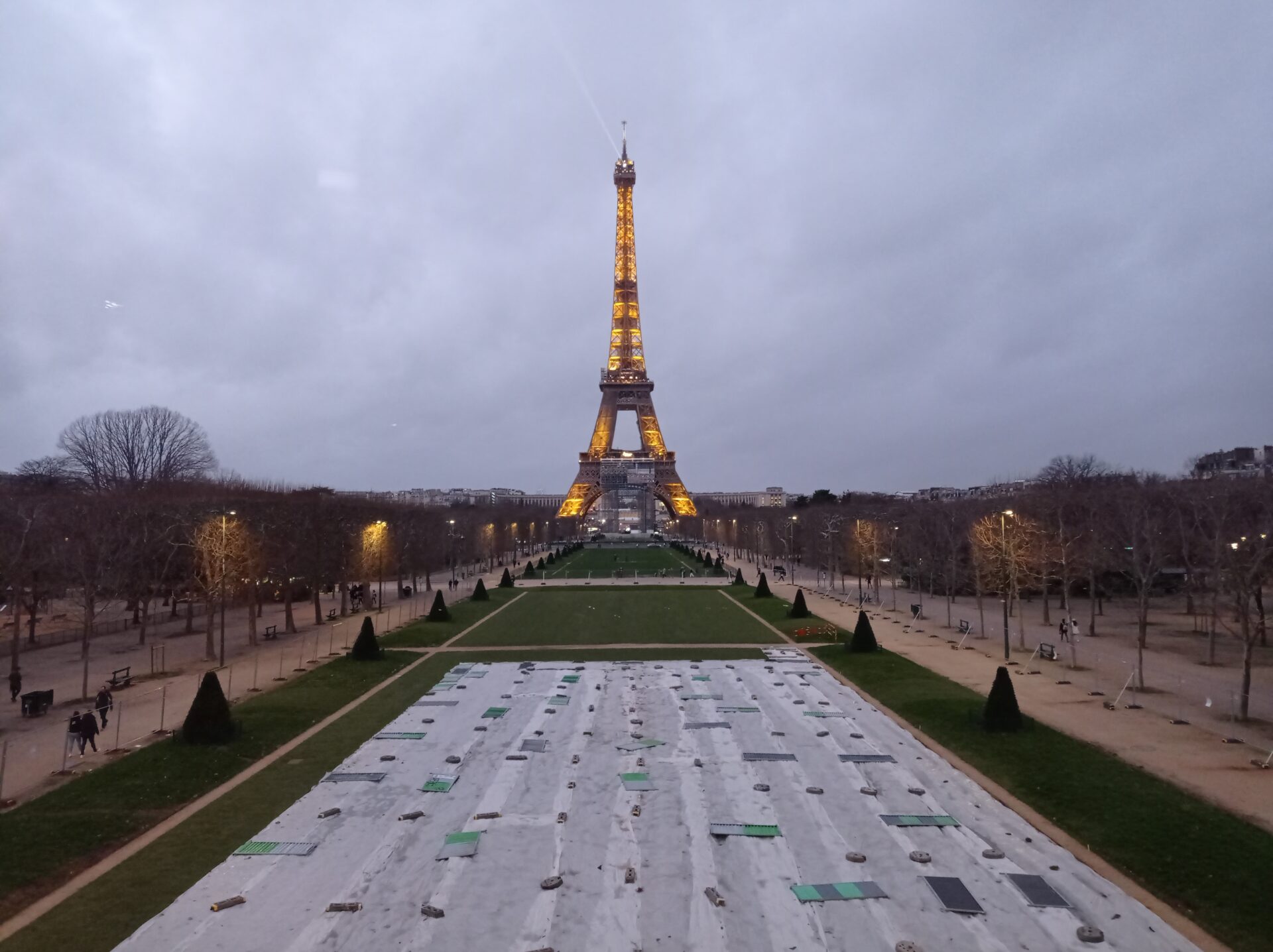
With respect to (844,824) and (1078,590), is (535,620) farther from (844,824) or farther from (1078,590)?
(1078,590)

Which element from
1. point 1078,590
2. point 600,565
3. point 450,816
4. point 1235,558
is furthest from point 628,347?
point 450,816

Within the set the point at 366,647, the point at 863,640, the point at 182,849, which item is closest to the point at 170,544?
the point at 366,647

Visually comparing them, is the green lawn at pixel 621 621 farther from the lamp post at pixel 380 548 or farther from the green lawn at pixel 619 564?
the green lawn at pixel 619 564

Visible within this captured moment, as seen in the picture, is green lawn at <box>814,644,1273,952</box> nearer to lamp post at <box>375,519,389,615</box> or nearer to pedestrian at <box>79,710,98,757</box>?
pedestrian at <box>79,710,98,757</box>

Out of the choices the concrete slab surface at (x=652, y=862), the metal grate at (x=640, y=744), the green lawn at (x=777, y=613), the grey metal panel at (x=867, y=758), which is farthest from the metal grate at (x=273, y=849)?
the green lawn at (x=777, y=613)

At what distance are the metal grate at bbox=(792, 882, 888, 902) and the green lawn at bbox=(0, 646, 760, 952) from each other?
9032mm

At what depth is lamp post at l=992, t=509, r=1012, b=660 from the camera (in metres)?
26.8

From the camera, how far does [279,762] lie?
16.5 m

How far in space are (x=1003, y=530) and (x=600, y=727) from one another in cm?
1891

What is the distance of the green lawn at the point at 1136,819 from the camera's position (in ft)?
33.4

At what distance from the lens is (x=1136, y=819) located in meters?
12.8

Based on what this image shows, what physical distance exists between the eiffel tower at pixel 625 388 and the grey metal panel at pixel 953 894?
100440 mm

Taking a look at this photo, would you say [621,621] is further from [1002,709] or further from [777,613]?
[1002,709]

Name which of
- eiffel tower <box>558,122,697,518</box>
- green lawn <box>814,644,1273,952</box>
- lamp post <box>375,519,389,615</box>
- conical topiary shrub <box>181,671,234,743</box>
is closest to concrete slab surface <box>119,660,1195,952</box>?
green lawn <box>814,644,1273,952</box>
